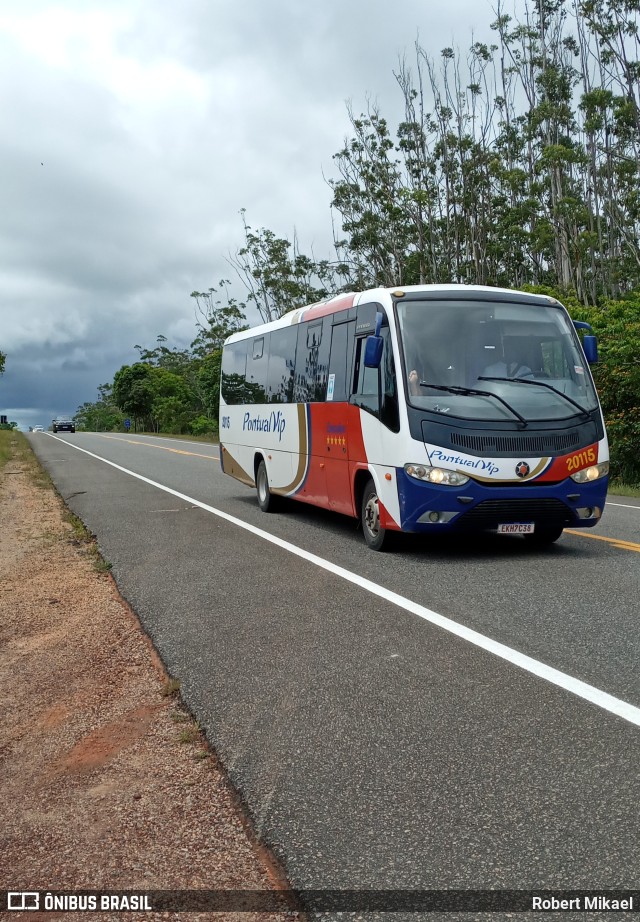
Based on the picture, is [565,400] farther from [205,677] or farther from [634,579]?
[205,677]

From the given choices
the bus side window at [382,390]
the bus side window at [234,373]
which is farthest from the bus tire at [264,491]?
the bus side window at [382,390]

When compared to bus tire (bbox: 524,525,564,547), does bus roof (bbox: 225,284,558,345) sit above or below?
above

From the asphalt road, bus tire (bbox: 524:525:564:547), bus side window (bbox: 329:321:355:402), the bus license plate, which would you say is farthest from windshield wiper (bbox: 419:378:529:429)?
bus side window (bbox: 329:321:355:402)

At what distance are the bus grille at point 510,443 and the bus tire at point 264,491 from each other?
19.1 feet

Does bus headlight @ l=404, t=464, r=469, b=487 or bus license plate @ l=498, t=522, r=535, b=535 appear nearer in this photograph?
bus headlight @ l=404, t=464, r=469, b=487

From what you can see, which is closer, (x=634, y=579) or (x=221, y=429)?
(x=634, y=579)

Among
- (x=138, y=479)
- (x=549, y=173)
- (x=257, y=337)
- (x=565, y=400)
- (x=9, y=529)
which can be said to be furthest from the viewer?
(x=549, y=173)

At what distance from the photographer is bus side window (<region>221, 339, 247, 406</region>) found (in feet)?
53.9

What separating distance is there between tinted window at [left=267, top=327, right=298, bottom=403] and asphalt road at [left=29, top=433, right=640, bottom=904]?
12.2 feet

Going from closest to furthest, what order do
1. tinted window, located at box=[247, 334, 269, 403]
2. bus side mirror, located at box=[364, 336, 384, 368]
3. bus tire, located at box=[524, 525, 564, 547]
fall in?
bus side mirror, located at box=[364, 336, 384, 368], bus tire, located at box=[524, 525, 564, 547], tinted window, located at box=[247, 334, 269, 403]

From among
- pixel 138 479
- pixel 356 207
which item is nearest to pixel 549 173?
pixel 356 207

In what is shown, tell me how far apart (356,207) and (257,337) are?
29409 millimetres

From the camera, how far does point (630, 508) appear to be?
14539 millimetres

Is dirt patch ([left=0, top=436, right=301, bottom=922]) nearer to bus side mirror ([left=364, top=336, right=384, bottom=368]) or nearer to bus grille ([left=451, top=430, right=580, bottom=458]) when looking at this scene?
bus grille ([left=451, top=430, right=580, bottom=458])
